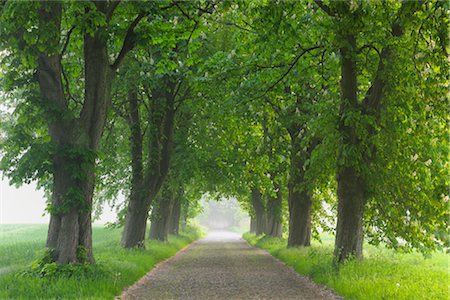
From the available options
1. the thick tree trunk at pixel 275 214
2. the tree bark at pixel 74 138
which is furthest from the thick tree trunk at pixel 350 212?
the thick tree trunk at pixel 275 214

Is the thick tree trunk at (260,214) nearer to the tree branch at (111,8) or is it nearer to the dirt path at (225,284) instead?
the dirt path at (225,284)

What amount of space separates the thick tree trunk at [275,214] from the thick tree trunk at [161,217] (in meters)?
7.30

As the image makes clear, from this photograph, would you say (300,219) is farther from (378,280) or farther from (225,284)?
(378,280)

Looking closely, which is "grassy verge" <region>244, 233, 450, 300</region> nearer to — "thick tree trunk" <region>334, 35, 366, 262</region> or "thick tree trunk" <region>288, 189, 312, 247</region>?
"thick tree trunk" <region>334, 35, 366, 262</region>

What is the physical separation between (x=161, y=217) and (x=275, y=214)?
27.8ft

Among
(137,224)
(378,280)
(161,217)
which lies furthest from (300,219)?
(378,280)

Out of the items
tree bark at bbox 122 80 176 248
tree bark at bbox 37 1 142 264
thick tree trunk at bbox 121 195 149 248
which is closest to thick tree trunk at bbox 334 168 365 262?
tree bark at bbox 37 1 142 264

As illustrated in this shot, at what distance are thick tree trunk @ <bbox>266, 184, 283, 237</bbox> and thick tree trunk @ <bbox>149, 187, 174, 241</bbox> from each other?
7298 mm

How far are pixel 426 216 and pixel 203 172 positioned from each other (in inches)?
571

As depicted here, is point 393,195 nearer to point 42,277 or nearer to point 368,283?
point 368,283

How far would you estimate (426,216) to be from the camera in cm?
1244

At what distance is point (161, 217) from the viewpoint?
92.6ft

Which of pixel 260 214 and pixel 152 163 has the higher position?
pixel 152 163

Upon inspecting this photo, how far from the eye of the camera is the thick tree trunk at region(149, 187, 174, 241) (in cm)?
2798
